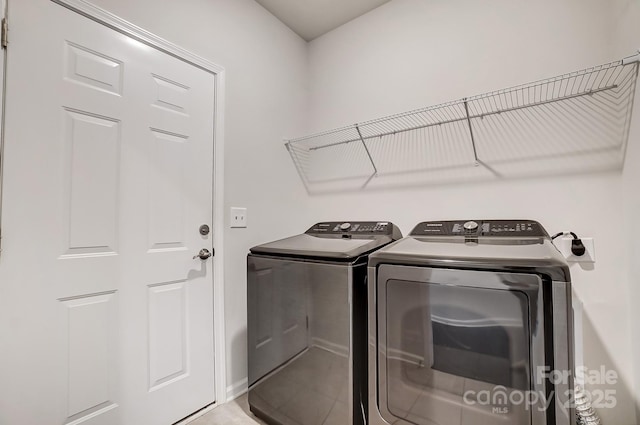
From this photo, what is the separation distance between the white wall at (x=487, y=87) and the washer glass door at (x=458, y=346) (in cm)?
81

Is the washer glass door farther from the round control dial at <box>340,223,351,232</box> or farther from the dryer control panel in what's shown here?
the round control dial at <box>340,223,351,232</box>

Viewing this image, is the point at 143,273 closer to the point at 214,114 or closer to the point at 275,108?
the point at 214,114

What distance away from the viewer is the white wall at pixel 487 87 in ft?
4.58

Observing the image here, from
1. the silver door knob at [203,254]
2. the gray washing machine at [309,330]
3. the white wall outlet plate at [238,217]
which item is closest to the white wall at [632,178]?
the gray washing machine at [309,330]

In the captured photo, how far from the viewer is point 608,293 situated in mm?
1393

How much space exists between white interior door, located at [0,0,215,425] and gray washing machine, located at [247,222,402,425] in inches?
15.0

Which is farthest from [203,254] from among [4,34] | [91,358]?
[4,34]

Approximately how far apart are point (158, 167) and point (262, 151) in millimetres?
752

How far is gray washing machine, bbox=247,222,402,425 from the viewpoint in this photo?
1278 millimetres

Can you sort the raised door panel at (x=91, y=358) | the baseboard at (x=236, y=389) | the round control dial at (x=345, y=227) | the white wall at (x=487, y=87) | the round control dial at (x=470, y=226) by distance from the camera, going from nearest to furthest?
the raised door panel at (x=91, y=358), the white wall at (x=487, y=87), the round control dial at (x=470, y=226), the baseboard at (x=236, y=389), the round control dial at (x=345, y=227)

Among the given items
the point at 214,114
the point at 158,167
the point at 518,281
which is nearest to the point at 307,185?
the point at 214,114

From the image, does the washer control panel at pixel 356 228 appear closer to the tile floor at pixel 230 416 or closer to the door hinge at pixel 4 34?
the tile floor at pixel 230 416

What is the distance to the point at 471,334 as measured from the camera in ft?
3.43


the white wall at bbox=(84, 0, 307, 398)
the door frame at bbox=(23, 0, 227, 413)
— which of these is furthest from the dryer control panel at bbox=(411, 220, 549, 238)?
the door frame at bbox=(23, 0, 227, 413)
